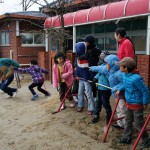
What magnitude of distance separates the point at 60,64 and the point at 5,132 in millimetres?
2114

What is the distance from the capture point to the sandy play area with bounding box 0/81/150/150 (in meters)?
4.71

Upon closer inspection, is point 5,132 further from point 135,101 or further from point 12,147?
point 135,101

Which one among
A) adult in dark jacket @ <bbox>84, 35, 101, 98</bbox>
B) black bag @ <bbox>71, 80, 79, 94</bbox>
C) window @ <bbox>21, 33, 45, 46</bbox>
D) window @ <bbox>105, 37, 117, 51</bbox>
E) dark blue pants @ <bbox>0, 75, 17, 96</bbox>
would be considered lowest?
dark blue pants @ <bbox>0, 75, 17, 96</bbox>

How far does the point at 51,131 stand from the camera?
211 inches

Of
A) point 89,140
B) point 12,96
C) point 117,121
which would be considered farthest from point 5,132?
point 12,96

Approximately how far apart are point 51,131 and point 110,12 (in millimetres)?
5091

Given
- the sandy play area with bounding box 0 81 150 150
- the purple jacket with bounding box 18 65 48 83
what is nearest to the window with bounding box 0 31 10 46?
the purple jacket with bounding box 18 65 48 83

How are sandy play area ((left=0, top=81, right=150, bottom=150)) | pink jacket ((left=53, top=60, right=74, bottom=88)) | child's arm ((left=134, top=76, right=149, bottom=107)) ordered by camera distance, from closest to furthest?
child's arm ((left=134, top=76, right=149, bottom=107)) < sandy play area ((left=0, top=81, right=150, bottom=150)) < pink jacket ((left=53, top=60, right=74, bottom=88))

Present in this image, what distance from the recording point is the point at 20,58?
1494 centimetres

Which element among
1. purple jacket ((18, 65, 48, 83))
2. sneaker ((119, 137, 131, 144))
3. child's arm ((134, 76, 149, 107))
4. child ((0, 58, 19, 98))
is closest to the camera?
child's arm ((134, 76, 149, 107))

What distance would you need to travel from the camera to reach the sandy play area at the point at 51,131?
471cm

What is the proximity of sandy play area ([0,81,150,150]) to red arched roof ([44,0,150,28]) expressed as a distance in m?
2.87

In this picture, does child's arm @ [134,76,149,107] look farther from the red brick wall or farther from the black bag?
the red brick wall

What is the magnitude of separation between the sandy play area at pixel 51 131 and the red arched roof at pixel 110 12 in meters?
2.87
